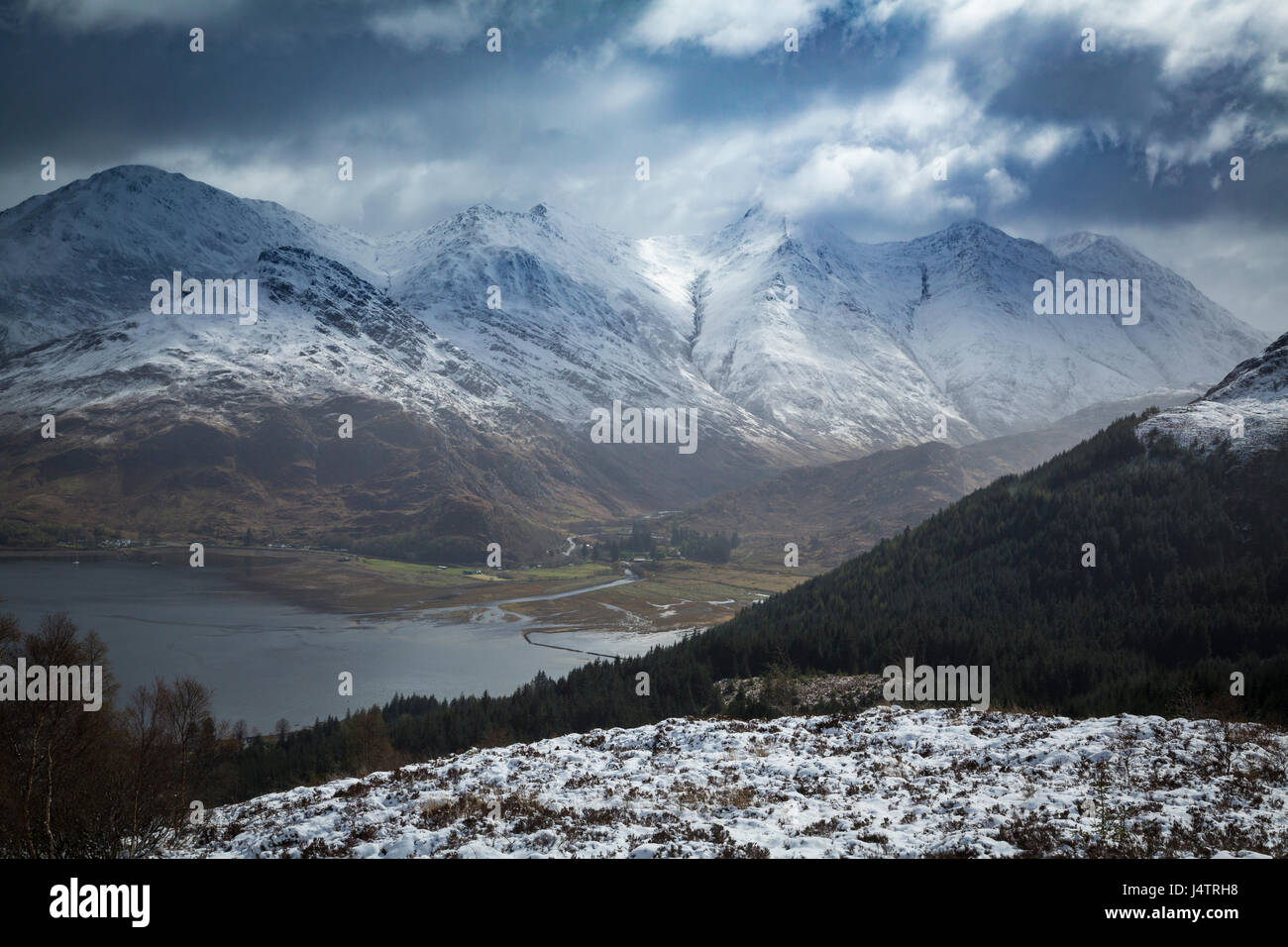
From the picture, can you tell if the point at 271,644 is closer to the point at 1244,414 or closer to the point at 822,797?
the point at 822,797

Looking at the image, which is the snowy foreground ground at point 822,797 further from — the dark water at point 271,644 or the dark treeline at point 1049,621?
the dark water at point 271,644

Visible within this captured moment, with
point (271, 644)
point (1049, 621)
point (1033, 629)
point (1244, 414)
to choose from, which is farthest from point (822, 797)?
point (271, 644)

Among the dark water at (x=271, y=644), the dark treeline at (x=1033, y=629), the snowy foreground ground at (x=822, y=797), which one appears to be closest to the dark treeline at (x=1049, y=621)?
the dark treeline at (x=1033, y=629)

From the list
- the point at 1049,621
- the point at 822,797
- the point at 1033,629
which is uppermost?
the point at 822,797

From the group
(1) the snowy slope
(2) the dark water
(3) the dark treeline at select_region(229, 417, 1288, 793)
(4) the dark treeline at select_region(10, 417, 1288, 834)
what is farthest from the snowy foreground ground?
(1) the snowy slope
